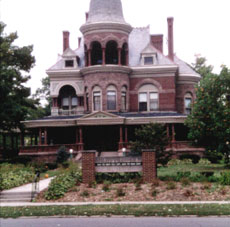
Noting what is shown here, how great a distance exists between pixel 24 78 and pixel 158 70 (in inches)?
511

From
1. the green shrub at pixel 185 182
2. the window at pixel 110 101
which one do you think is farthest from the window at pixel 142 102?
the green shrub at pixel 185 182

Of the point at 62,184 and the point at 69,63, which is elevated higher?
the point at 69,63

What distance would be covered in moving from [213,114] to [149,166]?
8.15m

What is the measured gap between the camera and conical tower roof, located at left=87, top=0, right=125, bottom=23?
130ft

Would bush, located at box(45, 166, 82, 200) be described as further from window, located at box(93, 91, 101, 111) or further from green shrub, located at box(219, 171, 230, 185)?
window, located at box(93, 91, 101, 111)

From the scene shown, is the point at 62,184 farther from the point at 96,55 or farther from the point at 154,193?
the point at 96,55

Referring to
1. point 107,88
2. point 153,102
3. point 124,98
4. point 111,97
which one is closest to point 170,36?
point 153,102

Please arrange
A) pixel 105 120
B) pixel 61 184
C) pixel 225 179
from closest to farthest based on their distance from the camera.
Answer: pixel 61 184 < pixel 225 179 < pixel 105 120

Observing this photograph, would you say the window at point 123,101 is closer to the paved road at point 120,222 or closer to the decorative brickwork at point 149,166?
the decorative brickwork at point 149,166

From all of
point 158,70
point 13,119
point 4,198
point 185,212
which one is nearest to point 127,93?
point 158,70

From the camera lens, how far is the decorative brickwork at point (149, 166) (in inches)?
750

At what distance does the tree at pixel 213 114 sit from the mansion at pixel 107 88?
9.39 meters

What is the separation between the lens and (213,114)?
25.6 metres

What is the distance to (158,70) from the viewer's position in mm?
40531
